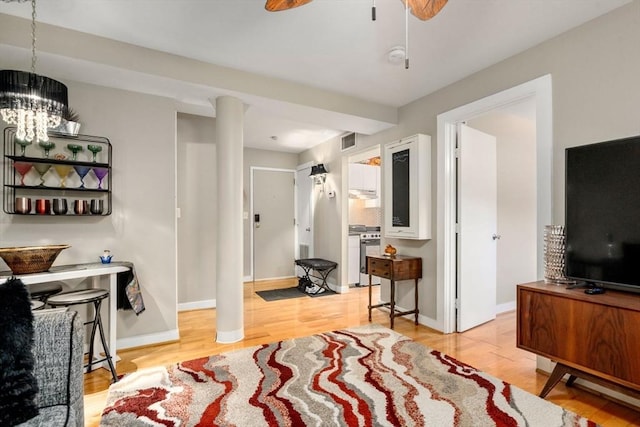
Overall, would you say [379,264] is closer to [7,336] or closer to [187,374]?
[187,374]

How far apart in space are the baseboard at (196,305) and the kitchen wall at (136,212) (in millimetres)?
934

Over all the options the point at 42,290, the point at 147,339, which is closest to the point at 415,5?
the point at 42,290

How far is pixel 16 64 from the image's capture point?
7.74 ft

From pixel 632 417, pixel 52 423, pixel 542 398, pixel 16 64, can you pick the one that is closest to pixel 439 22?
pixel 542 398

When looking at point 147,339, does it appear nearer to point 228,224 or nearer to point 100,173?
point 228,224

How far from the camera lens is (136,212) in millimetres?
2955

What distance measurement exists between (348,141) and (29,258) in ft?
12.8

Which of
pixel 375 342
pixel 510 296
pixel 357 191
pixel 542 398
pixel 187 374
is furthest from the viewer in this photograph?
pixel 357 191

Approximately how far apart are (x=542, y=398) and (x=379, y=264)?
1.82m

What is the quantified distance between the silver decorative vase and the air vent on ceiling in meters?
2.95

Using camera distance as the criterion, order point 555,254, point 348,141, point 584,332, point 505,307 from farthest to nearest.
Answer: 1. point 348,141
2. point 505,307
3. point 555,254
4. point 584,332

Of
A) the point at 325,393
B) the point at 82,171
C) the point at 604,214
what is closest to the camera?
the point at 604,214

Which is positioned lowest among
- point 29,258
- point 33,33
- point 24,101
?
point 29,258

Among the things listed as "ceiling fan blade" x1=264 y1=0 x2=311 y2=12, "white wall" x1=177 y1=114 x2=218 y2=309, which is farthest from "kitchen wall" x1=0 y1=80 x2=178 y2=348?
"ceiling fan blade" x1=264 y1=0 x2=311 y2=12
